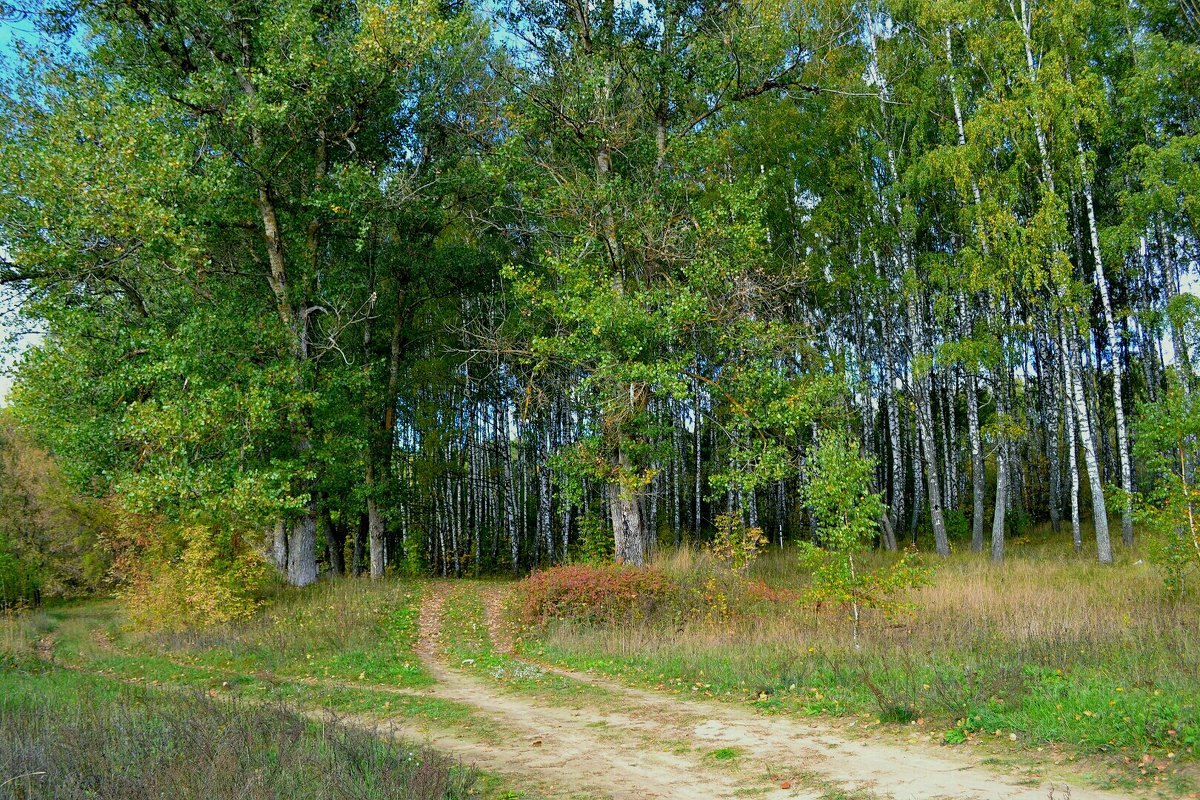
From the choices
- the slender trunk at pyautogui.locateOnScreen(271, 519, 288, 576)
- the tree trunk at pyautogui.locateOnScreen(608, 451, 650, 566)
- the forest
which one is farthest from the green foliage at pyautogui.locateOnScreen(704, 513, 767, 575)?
the slender trunk at pyautogui.locateOnScreen(271, 519, 288, 576)

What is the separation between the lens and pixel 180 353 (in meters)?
16.2

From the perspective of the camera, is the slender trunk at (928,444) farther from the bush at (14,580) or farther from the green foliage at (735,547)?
the bush at (14,580)

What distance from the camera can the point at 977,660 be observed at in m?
8.85

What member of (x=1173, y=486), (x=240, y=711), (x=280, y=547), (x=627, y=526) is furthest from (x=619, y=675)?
(x=280, y=547)

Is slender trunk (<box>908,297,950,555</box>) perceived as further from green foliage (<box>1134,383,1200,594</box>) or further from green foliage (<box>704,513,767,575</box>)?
green foliage (<box>1134,383,1200,594</box>)

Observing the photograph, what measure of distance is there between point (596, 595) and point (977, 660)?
23.2ft

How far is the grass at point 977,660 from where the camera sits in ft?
21.0

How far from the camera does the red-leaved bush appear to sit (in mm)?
14094

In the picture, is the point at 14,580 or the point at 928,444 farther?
the point at 14,580

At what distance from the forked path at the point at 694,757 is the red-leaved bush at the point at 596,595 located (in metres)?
4.56

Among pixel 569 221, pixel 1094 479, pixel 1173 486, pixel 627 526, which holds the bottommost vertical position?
pixel 627 526

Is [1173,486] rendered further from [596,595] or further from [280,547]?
[280,547]

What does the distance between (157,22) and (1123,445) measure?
25.6 m

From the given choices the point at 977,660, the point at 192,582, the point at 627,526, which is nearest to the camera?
the point at 977,660
